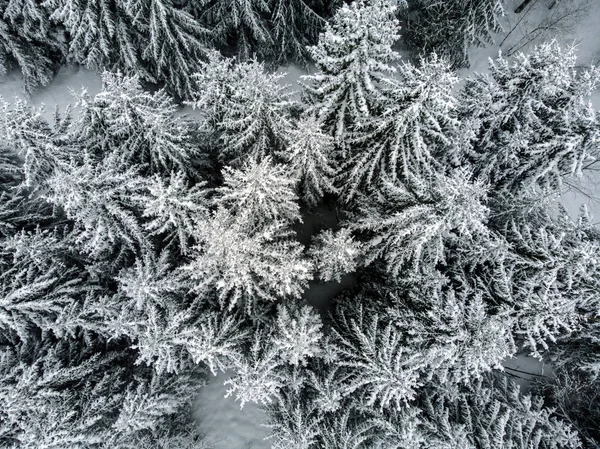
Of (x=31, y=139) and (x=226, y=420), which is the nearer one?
(x=31, y=139)

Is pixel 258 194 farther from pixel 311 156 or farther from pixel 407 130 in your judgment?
pixel 407 130

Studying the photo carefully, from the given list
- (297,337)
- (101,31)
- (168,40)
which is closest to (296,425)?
(297,337)

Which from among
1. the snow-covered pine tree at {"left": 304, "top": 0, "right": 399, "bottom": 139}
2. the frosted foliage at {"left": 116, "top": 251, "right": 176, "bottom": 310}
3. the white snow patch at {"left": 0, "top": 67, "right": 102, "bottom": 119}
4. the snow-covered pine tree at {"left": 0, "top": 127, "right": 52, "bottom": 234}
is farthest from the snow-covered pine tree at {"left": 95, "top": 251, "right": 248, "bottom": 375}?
the white snow patch at {"left": 0, "top": 67, "right": 102, "bottom": 119}

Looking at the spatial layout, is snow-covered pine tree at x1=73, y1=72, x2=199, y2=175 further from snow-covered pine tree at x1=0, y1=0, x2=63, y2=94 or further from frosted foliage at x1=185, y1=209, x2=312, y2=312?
snow-covered pine tree at x1=0, y1=0, x2=63, y2=94

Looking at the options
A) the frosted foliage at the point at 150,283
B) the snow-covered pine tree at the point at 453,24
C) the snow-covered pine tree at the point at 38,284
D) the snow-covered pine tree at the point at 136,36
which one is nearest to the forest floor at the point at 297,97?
the snow-covered pine tree at the point at 136,36

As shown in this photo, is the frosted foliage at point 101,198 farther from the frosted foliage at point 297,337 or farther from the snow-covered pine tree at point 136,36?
the snow-covered pine tree at point 136,36

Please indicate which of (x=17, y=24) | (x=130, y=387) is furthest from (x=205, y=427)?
(x=17, y=24)
